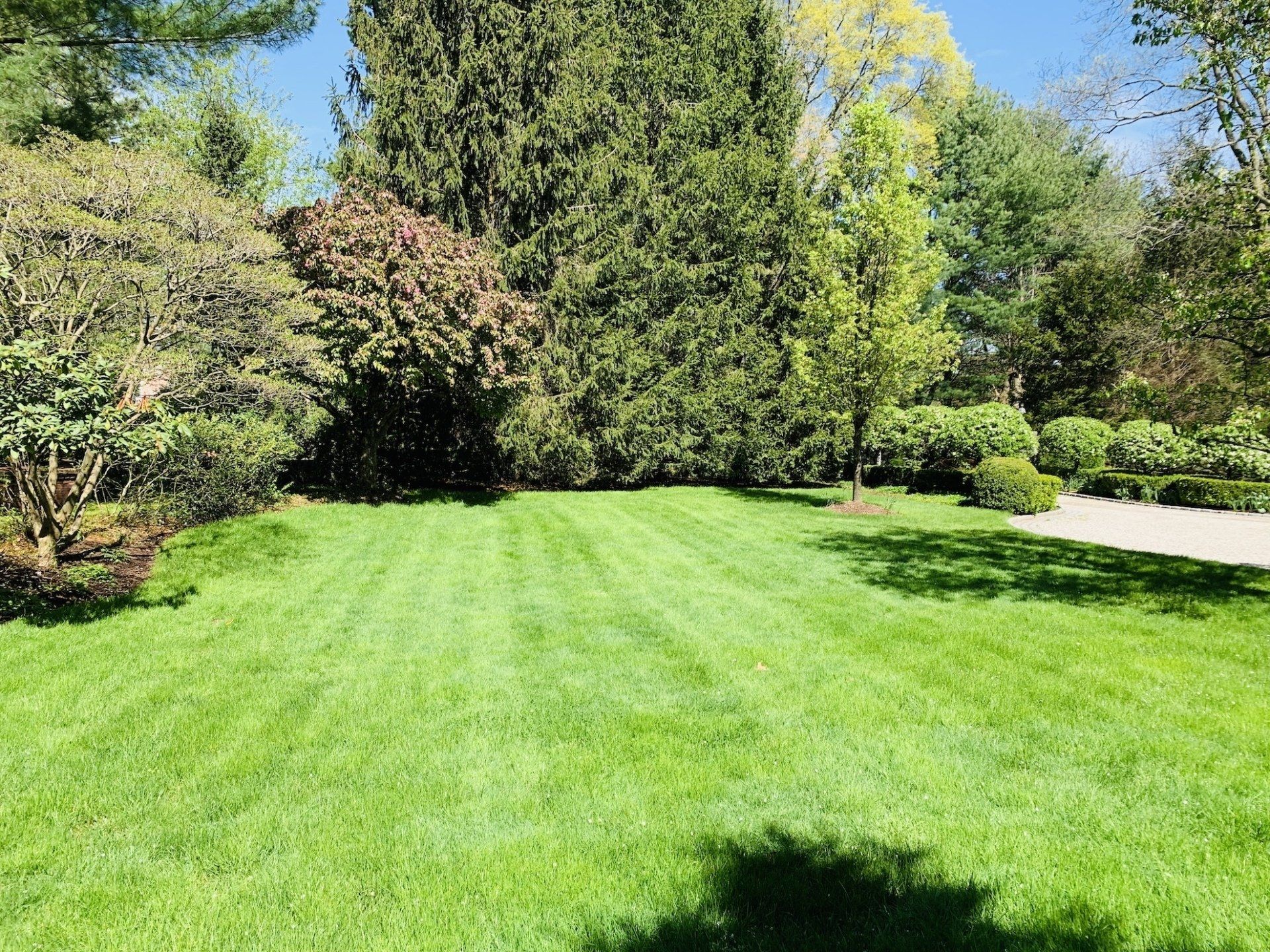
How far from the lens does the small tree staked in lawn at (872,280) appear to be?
40.3 feet

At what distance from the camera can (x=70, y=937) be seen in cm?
214

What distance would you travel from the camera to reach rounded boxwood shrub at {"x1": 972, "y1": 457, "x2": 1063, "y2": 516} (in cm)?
1338

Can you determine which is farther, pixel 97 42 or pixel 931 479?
pixel 931 479

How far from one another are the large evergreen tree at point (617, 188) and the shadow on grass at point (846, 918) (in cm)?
1266

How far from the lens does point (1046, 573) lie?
762 centimetres

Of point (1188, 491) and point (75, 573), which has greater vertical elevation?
point (1188, 491)

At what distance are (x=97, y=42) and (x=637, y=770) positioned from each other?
1244 centimetres

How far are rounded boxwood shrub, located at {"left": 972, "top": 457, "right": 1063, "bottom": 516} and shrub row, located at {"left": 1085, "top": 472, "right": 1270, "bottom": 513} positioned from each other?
10.2 feet

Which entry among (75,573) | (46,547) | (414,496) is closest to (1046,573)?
(75,573)

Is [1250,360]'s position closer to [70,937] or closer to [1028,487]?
[1028,487]

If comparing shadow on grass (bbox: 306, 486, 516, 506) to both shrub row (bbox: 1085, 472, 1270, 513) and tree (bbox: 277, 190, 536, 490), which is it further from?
shrub row (bbox: 1085, 472, 1270, 513)

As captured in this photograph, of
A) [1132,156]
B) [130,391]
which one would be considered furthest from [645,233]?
[130,391]

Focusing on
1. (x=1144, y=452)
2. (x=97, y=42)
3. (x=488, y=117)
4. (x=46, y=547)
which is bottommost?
(x=46, y=547)

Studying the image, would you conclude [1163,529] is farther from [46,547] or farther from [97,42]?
[97,42]
